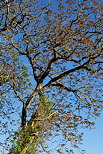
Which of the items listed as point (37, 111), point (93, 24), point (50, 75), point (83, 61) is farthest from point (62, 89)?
point (93, 24)

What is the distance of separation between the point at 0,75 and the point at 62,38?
13.8 feet

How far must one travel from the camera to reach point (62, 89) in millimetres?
16531

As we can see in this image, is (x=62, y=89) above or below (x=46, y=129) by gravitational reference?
above

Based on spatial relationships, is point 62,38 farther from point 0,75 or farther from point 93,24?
point 0,75

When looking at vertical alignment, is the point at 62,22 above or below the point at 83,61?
above

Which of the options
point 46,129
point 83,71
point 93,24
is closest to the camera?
point 46,129

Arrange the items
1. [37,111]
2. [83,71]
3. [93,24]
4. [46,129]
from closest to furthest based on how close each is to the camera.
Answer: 1. [46,129]
2. [37,111]
3. [93,24]
4. [83,71]

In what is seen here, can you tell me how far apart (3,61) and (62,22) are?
4.15 m

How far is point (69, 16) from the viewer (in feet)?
49.3

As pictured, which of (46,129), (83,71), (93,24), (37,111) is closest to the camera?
(46,129)

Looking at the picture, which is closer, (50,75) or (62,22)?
(62,22)

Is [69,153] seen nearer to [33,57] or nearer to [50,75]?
[50,75]

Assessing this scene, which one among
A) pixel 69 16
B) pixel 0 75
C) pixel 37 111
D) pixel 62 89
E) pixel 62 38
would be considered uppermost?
pixel 69 16

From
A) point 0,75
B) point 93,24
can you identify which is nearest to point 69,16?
point 93,24
